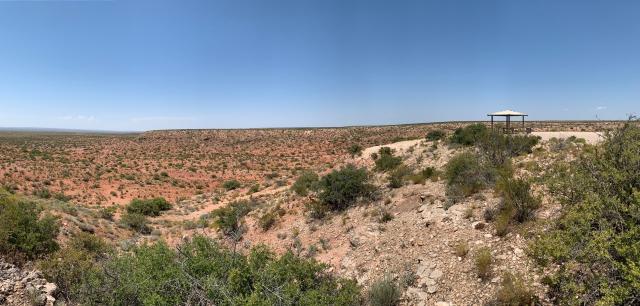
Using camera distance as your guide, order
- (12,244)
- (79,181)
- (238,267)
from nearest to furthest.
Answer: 1. (238,267)
2. (12,244)
3. (79,181)

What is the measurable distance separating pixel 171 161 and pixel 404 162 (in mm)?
39684

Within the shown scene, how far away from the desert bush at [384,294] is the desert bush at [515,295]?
1900mm

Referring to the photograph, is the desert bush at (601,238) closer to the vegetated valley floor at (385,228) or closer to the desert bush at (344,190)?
the vegetated valley floor at (385,228)

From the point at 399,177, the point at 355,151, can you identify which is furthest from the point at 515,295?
the point at 355,151

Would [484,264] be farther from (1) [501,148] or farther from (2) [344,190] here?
(1) [501,148]

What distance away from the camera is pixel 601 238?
553cm

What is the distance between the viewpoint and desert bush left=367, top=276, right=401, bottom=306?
759 centimetres

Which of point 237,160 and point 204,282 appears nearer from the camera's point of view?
point 204,282

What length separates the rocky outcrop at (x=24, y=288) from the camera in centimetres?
748

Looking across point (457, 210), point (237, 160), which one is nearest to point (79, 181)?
point (237, 160)

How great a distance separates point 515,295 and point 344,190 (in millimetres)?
8808

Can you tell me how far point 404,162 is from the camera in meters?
20.6

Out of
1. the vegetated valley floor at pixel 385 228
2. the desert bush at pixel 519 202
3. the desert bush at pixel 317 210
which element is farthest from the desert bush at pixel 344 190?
the desert bush at pixel 519 202

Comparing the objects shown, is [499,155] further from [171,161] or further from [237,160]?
[171,161]
